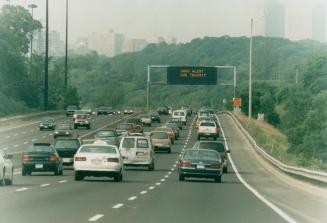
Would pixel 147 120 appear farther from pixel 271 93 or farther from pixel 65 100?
pixel 271 93

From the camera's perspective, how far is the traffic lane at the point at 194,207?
2095 cm

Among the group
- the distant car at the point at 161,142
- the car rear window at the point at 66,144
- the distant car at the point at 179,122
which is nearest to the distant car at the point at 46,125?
the distant car at the point at 179,122

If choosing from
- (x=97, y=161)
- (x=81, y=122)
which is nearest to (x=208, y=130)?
(x=81, y=122)

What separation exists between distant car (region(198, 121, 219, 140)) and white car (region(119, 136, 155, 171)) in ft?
127

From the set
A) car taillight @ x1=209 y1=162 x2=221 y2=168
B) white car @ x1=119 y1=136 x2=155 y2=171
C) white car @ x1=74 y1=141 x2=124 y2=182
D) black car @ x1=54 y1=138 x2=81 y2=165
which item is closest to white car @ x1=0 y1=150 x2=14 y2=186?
white car @ x1=74 y1=141 x2=124 y2=182

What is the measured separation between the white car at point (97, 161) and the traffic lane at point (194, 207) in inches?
135

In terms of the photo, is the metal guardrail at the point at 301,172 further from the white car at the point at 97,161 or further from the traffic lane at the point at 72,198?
the white car at the point at 97,161

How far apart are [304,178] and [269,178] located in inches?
320

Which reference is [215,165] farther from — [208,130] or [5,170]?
[208,130]

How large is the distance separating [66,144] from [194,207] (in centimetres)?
2855

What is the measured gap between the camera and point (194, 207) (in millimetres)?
24672

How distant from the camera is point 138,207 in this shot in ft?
79.0

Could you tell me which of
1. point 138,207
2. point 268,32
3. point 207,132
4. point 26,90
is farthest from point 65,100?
point 138,207

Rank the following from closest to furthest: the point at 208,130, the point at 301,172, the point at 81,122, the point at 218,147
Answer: the point at 301,172
the point at 218,147
the point at 208,130
the point at 81,122
